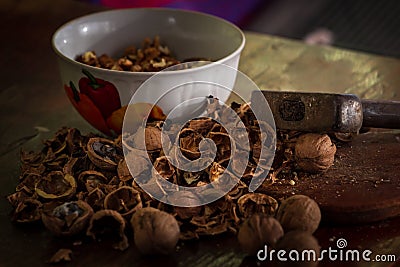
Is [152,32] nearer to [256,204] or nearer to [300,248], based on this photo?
[256,204]

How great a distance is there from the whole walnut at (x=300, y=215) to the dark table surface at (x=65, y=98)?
0.11 feet

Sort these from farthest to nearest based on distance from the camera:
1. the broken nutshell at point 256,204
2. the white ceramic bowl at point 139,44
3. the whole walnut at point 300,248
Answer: the white ceramic bowl at point 139,44, the broken nutshell at point 256,204, the whole walnut at point 300,248

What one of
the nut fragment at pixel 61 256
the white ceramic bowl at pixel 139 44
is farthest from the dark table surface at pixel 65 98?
the white ceramic bowl at pixel 139 44

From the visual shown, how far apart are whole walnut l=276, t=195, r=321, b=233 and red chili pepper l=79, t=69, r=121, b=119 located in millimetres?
293

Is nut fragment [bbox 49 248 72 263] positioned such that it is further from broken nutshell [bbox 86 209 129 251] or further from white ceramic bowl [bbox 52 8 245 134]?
white ceramic bowl [bbox 52 8 245 134]

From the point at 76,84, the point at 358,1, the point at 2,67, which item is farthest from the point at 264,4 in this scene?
the point at 76,84

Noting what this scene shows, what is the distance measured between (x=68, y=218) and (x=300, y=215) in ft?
0.82

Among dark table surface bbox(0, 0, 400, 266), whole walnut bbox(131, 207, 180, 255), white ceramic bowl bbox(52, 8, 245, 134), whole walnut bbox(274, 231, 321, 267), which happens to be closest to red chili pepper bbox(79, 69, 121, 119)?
white ceramic bowl bbox(52, 8, 245, 134)

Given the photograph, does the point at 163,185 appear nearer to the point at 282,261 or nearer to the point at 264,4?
the point at 282,261

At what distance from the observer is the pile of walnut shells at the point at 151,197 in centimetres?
66

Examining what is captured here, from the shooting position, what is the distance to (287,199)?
70cm

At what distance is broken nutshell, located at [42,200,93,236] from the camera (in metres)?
0.69

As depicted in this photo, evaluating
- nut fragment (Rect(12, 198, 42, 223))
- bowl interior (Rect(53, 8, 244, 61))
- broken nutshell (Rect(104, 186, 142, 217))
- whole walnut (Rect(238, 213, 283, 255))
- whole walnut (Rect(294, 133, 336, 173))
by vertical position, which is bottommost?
nut fragment (Rect(12, 198, 42, 223))

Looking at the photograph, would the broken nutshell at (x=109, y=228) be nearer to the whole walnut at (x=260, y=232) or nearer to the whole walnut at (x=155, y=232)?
Result: the whole walnut at (x=155, y=232)
